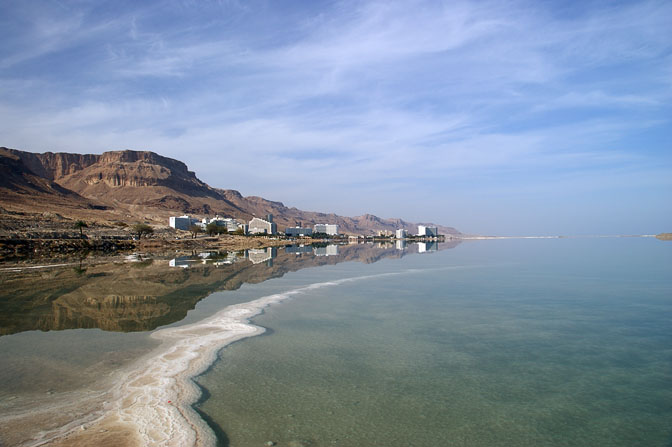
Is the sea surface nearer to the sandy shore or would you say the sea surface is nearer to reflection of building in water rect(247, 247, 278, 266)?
the sandy shore

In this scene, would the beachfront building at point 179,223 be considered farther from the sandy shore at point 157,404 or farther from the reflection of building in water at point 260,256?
the sandy shore at point 157,404

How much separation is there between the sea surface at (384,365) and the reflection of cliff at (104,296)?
172 millimetres

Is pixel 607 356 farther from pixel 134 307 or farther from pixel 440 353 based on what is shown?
pixel 134 307

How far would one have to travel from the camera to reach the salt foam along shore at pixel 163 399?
7.39m

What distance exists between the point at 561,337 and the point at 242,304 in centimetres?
1429

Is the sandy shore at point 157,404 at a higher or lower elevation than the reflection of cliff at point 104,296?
lower

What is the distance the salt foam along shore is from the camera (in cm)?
739

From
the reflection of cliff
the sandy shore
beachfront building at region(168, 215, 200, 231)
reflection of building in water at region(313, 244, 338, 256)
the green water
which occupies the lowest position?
the green water

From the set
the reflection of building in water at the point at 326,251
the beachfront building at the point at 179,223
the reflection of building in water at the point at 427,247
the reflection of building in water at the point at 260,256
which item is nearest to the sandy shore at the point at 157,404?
the reflection of building in water at the point at 260,256

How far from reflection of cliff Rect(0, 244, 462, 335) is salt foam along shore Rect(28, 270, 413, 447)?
3.53 meters

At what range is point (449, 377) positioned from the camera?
421 inches

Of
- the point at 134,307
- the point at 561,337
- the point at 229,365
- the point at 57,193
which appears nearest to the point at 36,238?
the point at 134,307

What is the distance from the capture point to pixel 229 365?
1145 centimetres

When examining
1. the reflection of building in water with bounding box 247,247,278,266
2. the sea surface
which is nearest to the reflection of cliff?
the sea surface
